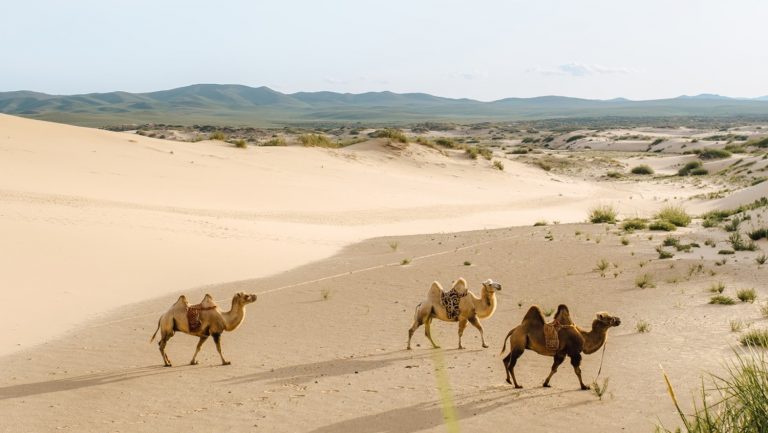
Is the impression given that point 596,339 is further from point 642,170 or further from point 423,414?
point 642,170

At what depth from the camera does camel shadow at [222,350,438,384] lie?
330 inches

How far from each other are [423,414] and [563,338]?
5.59 feet

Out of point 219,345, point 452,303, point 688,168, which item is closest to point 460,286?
point 452,303

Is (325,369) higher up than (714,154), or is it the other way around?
(714,154)

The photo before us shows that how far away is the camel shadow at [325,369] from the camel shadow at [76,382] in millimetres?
1227

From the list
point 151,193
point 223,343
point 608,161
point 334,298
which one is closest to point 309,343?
point 223,343

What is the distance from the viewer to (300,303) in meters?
12.7

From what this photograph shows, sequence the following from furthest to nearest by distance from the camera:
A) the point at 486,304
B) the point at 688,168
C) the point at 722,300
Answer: the point at 688,168 < the point at 722,300 < the point at 486,304

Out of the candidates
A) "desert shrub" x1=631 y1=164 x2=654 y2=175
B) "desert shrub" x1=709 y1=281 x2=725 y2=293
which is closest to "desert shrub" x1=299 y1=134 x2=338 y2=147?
"desert shrub" x1=631 y1=164 x2=654 y2=175

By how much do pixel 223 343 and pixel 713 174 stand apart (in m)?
40.5

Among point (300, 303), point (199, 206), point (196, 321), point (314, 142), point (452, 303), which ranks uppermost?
point (314, 142)

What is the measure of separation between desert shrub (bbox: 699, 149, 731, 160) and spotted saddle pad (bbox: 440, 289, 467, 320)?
48.1m

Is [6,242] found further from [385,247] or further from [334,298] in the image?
[385,247]

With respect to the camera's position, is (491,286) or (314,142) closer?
(491,286)
